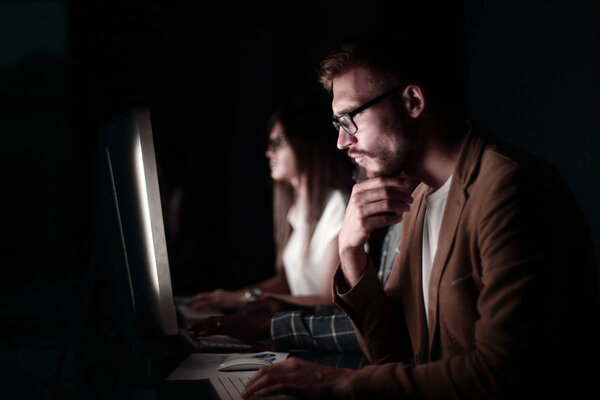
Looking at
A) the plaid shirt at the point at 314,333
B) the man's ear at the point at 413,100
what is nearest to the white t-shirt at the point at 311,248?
the plaid shirt at the point at 314,333

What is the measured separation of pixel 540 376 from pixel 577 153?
1725 millimetres

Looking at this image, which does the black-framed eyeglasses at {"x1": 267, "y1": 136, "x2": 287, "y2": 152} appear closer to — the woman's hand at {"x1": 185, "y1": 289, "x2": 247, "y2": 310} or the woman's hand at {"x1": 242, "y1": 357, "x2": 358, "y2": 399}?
the woman's hand at {"x1": 185, "y1": 289, "x2": 247, "y2": 310}

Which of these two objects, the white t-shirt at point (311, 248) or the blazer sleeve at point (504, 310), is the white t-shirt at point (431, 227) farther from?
the white t-shirt at point (311, 248)

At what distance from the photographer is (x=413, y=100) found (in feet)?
3.90

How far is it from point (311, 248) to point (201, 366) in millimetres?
1208

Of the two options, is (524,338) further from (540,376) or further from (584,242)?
(584,242)

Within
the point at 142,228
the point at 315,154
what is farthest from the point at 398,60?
the point at 315,154

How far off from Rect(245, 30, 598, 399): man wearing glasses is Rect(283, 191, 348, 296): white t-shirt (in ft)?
2.80

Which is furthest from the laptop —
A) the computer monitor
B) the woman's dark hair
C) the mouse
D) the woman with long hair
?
the woman's dark hair

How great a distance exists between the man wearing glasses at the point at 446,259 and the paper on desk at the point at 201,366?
0.65 ft

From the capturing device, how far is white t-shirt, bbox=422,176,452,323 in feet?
3.90

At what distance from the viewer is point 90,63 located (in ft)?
9.11

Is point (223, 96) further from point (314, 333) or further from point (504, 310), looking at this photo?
point (504, 310)

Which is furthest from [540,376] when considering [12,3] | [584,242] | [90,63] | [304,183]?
[12,3]
